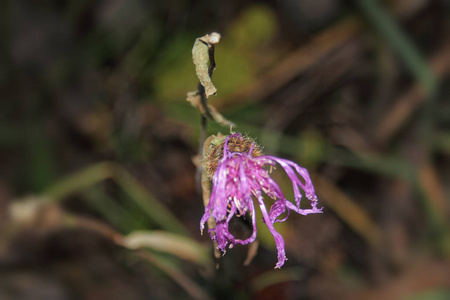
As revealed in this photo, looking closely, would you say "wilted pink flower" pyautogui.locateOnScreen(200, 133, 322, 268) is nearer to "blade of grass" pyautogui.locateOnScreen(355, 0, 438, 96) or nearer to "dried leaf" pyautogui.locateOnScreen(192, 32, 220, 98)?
"dried leaf" pyautogui.locateOnScreen(192, 32, 220, 98)

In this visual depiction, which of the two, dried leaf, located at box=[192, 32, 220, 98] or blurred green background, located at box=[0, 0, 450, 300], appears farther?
blurred green background, located at box=[0, 0, 450, 300]

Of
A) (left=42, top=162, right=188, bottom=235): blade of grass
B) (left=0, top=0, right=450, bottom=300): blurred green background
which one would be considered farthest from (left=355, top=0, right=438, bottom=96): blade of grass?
(left=42, top=162, right=188, bottom=235): blade of grass

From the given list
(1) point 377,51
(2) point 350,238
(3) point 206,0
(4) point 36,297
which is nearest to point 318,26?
(1) point 377,51

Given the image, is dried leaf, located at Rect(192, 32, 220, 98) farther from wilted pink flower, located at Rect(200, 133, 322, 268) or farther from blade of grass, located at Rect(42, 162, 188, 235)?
blade of grass, located at Rect(42, 162, 188, 235)

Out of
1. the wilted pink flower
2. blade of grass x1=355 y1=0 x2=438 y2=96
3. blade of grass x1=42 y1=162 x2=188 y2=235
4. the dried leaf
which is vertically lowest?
the wilted pink flower

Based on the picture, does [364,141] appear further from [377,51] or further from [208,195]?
[208,195]

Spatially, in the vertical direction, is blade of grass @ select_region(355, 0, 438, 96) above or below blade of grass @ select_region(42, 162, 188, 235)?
above

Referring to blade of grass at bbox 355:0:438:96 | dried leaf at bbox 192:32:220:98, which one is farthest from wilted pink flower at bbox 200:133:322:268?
blade of grass at bbox 355:0:438:96

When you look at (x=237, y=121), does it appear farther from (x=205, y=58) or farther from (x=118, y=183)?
(x=205, y=58)

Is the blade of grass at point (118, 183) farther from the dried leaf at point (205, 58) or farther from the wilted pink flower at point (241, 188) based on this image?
the dried leaf at point (205, 58)
